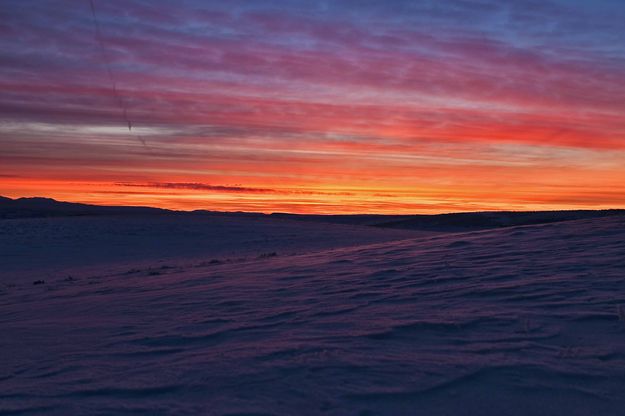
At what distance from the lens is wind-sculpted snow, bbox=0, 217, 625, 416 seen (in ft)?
12.7

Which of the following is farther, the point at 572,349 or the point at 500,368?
the point at 572,349

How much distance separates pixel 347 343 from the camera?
504cm

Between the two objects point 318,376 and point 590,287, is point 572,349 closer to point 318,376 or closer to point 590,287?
point 318,376

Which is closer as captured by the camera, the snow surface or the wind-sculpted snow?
the wind-sculpted snow

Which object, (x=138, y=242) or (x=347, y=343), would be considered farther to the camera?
(x=138, y=242)

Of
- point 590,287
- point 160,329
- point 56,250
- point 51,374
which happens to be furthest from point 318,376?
point 56,250

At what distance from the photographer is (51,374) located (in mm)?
4812

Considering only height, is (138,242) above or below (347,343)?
above

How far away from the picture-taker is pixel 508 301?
6172 mm

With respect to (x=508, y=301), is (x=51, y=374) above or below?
below

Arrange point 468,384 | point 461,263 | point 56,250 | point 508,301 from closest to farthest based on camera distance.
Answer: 1. point 468,384
2. point 508,301
3. point 461,263
4. point 56,250

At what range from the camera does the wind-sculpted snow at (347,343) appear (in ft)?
12.7

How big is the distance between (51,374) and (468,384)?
2832 millimetres

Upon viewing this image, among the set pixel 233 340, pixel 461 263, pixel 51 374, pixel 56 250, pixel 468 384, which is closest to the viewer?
pixel 468 384
